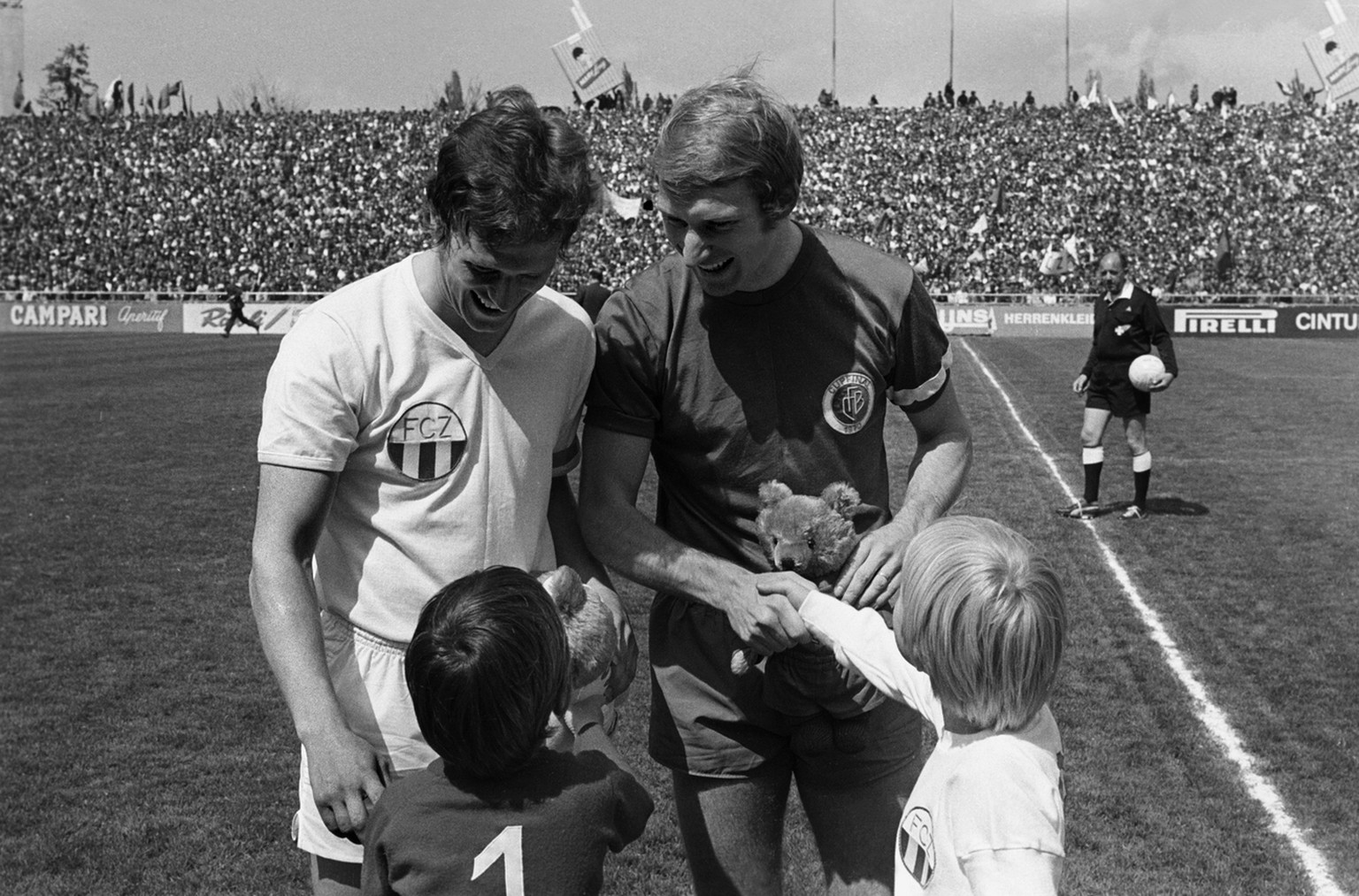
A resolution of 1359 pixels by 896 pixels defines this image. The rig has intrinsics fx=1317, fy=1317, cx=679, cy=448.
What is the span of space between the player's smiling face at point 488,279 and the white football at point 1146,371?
10342 millimetres

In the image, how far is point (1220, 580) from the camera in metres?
9.38

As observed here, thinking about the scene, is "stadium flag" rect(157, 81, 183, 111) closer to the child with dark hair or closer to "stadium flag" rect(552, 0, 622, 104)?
"stadium flag" rect(552, 0, 622, 104)

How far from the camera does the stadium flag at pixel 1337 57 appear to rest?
157 ft

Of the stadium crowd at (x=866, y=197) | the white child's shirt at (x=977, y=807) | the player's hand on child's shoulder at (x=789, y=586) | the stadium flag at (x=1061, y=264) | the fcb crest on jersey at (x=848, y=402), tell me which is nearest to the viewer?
the white child's shirt at (x=977, y=807)

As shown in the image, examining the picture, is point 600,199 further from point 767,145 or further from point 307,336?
point 307,336

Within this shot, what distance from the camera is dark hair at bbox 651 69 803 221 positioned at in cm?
254

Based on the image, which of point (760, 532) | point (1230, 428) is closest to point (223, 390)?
point (1230, 428)

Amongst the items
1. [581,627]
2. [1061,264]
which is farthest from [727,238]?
[1061,264]

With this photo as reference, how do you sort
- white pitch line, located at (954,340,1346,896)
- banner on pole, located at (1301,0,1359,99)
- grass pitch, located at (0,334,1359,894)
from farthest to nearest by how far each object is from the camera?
banner on pole, located at (1301,0,1359,99) < grass pitch, located at (0,334,1359,894) < white pitch line, located at (954,340,1346,896)

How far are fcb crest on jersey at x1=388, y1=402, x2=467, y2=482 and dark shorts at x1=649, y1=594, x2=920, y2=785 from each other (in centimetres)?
75

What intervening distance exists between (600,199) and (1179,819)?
4101mm

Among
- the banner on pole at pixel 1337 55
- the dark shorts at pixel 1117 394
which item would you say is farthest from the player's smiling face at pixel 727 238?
the banner on pole at pixel 1337 55

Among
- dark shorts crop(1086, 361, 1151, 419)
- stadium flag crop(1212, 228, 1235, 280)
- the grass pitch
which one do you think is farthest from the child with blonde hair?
stadium flag crop(1212, 228, 1235, 280)

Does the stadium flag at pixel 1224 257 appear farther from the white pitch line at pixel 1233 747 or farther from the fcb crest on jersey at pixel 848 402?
the fcb crest on jersey at pixel 848 402
